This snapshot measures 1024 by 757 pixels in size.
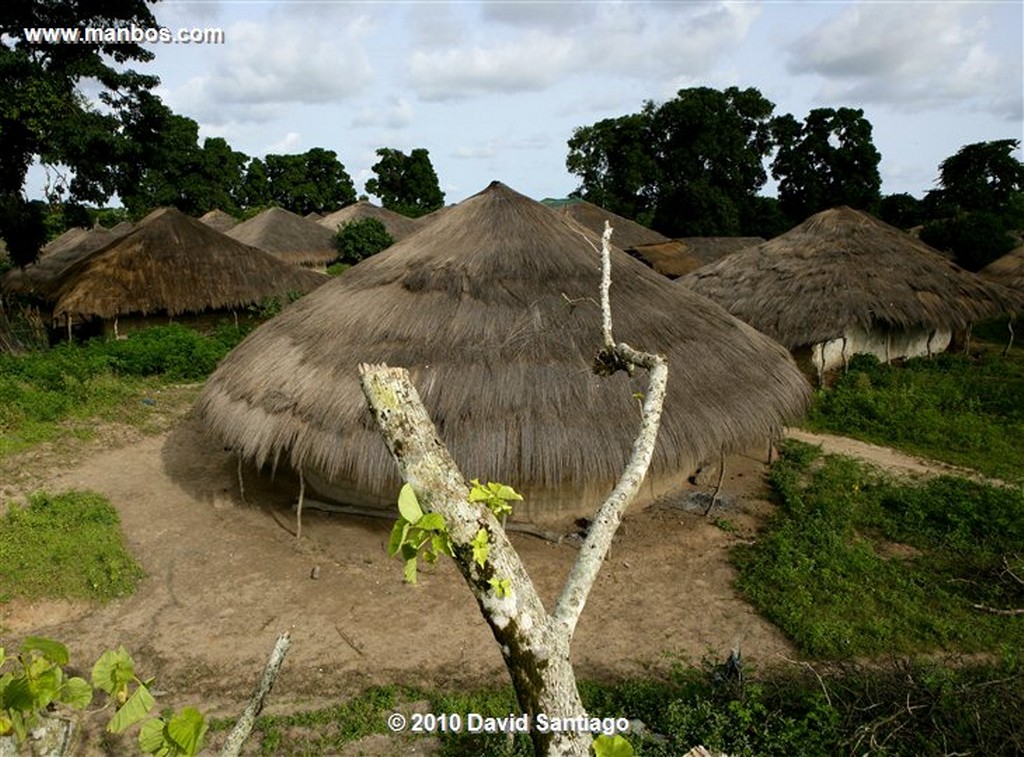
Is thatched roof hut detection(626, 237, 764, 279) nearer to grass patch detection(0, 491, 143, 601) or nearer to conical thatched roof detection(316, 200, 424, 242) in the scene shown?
conical thatched roof detection(316, 200, 424, 242)

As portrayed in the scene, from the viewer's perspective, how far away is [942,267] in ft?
50.5

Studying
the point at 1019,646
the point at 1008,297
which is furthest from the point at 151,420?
the point at 1008,297

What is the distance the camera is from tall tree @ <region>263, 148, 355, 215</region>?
136 feet

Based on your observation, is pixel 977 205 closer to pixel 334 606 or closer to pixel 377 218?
pixel 377 218

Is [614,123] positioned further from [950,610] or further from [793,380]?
[950,610]

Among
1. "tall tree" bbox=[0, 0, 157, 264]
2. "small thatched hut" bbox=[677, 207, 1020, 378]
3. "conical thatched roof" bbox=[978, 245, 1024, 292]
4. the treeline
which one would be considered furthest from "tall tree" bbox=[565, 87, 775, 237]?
"tall tree" bbox=[0, 0, 157, 264]

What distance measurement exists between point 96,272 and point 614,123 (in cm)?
2722

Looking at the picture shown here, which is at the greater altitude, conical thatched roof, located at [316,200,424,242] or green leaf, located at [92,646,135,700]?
conical thatched roof, located at [316,200,424,242]

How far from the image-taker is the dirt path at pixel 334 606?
213 inches

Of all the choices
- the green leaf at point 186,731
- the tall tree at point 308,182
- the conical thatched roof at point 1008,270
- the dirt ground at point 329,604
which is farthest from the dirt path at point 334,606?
the tall tree at point 308,182

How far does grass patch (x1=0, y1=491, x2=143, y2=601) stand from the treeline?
1162 inches

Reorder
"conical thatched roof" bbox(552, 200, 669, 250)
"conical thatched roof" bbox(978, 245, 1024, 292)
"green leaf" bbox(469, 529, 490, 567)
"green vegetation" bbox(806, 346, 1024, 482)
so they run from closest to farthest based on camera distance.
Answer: "green leaf" bbox(469, 529, 490, 567)
"green vegetation" bbox(806, 346, 1024, 482)
"conical thatched roof" bbox(978, 245, 1024, 292)
"conical thatched roof" bbox(552, 200, 669, 250)

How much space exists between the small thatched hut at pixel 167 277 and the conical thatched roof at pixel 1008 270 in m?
19.2

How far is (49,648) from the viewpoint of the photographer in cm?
140
